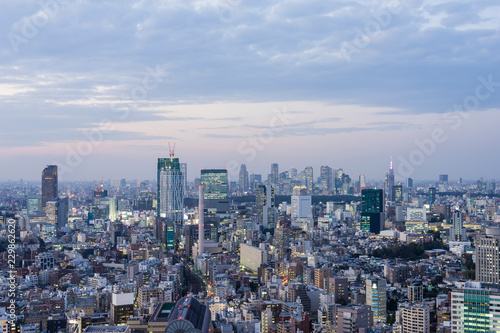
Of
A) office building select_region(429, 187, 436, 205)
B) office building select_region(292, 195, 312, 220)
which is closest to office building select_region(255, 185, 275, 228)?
office building select_region(292, 195, 312, 220)

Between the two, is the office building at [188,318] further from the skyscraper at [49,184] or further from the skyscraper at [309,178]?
the skyscraper at [309,178]

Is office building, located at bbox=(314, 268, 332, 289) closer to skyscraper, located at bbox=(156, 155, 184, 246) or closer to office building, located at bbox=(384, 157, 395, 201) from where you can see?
skyscraper, located at bbox=(156, 155, 184, 246)

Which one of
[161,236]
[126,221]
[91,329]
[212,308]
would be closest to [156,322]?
[91,329]

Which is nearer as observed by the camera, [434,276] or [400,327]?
[400,327]

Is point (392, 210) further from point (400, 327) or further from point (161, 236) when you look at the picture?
point (400, 327)

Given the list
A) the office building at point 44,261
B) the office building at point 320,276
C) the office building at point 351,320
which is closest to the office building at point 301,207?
the office building at point 44,261
